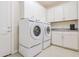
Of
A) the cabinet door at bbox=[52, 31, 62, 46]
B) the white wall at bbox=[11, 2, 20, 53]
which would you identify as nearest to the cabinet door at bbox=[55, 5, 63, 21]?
the cabinet door at bbox=[52, 31, 62, 46]

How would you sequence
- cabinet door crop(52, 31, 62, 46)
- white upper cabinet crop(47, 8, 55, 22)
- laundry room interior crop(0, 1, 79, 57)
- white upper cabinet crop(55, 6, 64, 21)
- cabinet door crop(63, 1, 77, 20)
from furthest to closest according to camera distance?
white upper cabinet crop(47, 8, 55, 22) < white upper cabinet crop(55, 6, 64, 21) < cabinet door crop(52, 31, 62, 46) < cabinet door crop(63, 1, 77, 20) < laundry room interior crop(0, 1, 79, 57)

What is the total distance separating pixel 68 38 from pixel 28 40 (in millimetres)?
1794

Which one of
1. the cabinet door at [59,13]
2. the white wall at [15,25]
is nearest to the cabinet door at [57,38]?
the cabinet door at [59,13]

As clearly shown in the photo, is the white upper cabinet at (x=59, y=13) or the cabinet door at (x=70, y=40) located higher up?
the white upper cabinet at (x=59, y=13)

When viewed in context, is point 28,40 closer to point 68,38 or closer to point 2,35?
point 2,35

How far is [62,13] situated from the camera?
3732 mm

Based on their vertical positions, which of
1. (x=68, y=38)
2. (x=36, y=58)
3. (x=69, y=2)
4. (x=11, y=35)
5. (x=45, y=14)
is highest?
(x=69, y=2)

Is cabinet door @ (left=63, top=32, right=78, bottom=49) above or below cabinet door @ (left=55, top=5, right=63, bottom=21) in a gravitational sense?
below

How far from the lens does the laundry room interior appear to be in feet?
7.22

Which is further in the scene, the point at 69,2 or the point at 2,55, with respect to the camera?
the point at 69,2

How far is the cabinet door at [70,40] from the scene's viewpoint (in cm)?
291

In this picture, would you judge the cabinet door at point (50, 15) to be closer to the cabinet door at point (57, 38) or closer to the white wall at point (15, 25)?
the cabinet door at point (57, 38)

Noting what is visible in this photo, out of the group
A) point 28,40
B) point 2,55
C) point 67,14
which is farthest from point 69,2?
point 2,55

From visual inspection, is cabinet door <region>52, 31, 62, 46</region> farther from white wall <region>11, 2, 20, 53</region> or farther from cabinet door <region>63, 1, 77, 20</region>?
white wall <region>11, 2, 20, 53</region>
